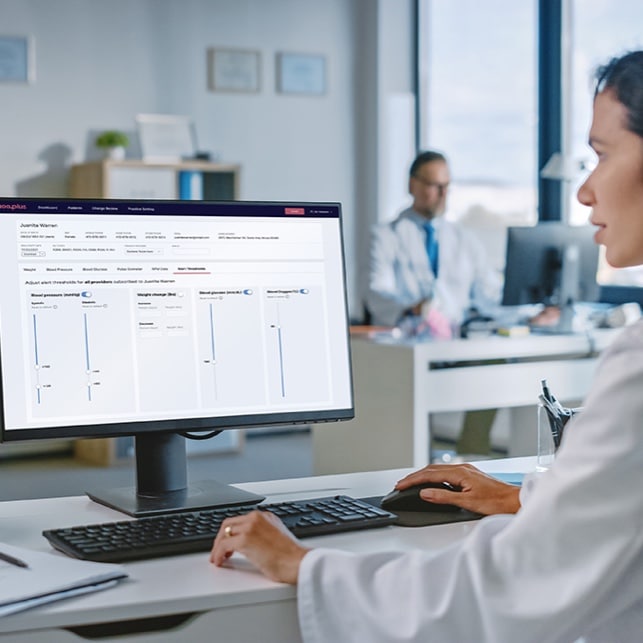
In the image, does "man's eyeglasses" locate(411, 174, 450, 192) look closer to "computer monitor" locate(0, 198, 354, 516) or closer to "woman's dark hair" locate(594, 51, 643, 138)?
"computer monitor" locate(0, 198, 354, 516)

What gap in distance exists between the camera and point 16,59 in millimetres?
6316

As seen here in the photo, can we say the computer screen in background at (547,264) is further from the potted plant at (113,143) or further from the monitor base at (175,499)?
the monitor base at (175,499)

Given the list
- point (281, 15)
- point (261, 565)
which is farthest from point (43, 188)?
point (261, 565)

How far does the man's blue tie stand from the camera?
5797 millimetres

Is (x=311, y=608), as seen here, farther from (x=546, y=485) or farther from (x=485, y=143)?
(x=485, y=143)

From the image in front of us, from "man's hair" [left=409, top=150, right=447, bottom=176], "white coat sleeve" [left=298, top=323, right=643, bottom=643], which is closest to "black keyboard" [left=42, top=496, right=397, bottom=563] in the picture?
"white coat sleeve" [left=298, top=323, right=643, bottom=643]

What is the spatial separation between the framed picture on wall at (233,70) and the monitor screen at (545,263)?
9.24 ft

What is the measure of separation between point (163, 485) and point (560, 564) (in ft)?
2.57

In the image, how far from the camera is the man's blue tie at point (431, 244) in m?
5.80

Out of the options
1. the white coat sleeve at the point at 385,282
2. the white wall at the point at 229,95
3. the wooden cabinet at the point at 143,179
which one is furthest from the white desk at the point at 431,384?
the white wall at the point at 229,95

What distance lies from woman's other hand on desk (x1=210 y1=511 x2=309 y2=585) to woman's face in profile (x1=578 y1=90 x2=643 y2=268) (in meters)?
0.52

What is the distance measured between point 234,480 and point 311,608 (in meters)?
4.42

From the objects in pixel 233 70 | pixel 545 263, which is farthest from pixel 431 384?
pixel 233 70

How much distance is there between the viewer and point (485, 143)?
277 inches
